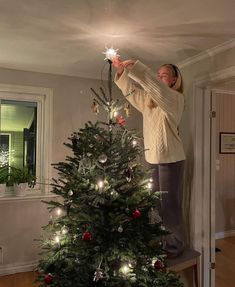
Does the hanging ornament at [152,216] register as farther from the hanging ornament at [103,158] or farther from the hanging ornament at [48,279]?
the hanging ornament at [48,279]

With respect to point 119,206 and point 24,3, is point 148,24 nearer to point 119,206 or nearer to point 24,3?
point 24,3

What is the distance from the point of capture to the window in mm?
3129

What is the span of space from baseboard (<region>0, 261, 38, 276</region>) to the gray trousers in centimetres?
162

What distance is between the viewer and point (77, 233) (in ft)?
5.70

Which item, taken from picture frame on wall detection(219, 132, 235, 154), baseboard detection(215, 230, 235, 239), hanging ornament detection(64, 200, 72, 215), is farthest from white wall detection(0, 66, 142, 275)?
baseboard detection(215, 230, 235, 239)

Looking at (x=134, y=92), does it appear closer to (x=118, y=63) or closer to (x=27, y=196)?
(x=118, y=63)

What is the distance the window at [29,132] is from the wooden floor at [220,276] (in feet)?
2.97

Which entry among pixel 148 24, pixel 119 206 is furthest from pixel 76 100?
pixel 119 206

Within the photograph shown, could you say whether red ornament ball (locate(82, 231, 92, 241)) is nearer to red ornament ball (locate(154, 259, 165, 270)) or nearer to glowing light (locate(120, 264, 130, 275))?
glowing light (locate(120, 264, 130, 275))

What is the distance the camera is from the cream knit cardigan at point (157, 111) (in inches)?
73.7

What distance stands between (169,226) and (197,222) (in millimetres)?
415

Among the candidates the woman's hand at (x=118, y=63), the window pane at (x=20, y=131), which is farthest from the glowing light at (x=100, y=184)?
the window pane at (x=20, y=131)

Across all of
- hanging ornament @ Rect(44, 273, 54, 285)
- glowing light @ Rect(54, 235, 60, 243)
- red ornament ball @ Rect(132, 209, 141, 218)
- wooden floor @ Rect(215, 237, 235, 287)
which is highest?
red ornament ball @ Rect(132, 209, 141, 218)

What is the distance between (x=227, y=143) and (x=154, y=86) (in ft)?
9.86
